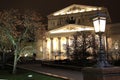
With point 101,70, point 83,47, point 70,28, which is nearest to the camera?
point 101,70

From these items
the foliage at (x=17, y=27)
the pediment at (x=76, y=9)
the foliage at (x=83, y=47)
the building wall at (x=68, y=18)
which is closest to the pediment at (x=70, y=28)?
the building wall at (x=68, y=18)

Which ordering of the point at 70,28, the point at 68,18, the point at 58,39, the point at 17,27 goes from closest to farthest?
the point at 17,27 → the point at 70,28 → the point at 58,39 → the point at 68,18

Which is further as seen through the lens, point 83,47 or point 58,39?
point 58,39

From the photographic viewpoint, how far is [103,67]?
961 centimetres

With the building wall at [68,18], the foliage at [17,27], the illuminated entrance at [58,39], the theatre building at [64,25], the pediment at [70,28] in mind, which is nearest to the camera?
the foliage at [17,27]

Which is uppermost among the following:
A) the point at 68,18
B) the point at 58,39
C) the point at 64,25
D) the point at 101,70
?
the point at 68,18

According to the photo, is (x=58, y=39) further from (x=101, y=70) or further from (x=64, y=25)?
(x=101, y=70)

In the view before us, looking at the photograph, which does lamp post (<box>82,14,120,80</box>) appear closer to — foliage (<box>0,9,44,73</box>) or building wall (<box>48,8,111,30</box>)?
foliage (<box>0,9,44,73</box>)

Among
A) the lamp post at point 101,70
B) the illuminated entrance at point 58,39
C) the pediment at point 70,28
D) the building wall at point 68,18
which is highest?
the building wall at point 68,18

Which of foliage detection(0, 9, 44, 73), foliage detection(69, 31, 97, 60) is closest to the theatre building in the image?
foliage detection(69, 31, 97, 60)

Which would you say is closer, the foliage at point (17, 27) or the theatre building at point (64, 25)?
the foliage at point (17, 27)

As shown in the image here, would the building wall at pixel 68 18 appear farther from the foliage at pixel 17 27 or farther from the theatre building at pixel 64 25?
the foliage at pixel 17 27

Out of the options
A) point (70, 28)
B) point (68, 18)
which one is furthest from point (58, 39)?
point (68, 18)

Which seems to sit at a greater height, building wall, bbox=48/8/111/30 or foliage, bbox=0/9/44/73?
building wall, bbox=48/8/111/30
